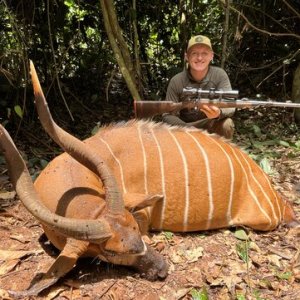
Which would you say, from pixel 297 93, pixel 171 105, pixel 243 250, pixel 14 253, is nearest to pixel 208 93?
pixel 171 105

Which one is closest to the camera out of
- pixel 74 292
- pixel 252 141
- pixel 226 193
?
pixel 74 292

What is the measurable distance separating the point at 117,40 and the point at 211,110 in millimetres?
1390

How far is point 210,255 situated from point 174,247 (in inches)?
9.9

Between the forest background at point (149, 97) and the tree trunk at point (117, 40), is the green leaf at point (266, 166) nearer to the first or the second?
the forest background at point (149, 97)

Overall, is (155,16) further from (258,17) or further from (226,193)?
(226,193)

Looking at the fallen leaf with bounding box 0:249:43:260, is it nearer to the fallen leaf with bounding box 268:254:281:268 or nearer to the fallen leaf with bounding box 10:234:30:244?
the fallen leaf with bounding box 10:234:30:244

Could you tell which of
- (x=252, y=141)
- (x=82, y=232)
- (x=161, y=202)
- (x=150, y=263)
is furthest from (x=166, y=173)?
(x=252, y=141)

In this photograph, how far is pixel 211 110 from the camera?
3865 millimetres

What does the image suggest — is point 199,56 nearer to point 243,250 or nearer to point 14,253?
point 243,250

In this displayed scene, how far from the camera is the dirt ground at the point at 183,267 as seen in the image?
8.69 ft

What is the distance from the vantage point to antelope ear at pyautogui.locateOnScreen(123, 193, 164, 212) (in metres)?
2.79

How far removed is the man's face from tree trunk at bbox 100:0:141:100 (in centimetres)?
74

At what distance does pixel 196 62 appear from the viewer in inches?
164

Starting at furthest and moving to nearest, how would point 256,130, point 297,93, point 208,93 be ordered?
point 297,93, point 256,130, point 208,93
